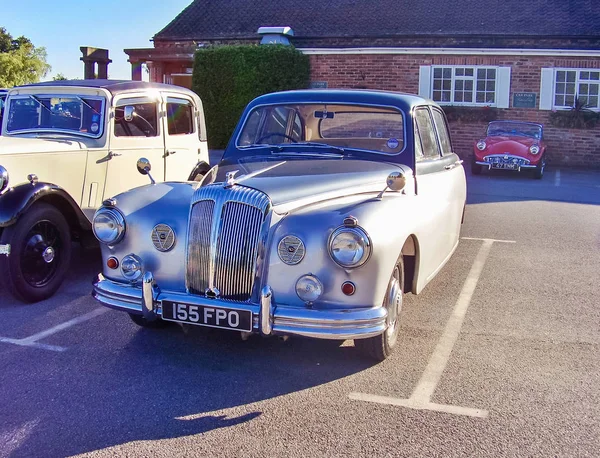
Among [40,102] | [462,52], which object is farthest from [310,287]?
[462,52]

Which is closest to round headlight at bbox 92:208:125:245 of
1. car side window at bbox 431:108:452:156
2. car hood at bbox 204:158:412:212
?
car hood at bbox 204:158:412:212

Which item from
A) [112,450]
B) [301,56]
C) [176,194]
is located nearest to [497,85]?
[301,56]

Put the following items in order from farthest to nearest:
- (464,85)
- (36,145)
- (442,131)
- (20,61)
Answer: (20,61), (464,85), (442,131), (36,145)

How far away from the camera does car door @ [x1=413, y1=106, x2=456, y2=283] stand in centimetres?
478

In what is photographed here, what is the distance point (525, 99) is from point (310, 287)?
1740 centimetres

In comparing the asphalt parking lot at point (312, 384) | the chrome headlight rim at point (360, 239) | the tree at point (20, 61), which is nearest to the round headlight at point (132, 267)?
the asphalt parking lot at point (312, 384)

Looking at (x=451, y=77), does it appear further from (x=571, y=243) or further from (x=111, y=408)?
(x=111, y=408)

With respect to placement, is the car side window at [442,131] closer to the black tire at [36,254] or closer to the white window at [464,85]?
the black tire at [36,254]

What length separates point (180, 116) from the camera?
7.82m

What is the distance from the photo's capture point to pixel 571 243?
8078 millimetres

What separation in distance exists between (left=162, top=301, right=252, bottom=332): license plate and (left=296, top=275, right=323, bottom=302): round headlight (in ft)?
1.07

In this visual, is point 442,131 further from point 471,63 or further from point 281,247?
point 471,63

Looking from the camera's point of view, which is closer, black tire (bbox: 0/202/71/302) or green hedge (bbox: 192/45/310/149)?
black tire (bbox: 0/202/71/302)

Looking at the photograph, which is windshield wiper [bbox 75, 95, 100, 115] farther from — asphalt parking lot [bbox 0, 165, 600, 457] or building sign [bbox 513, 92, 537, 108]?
building sign [bbox 513, 92, 537, 108]
